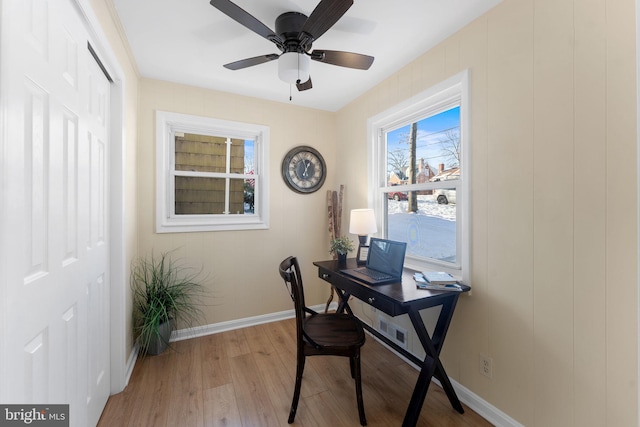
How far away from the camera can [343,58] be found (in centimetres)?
181

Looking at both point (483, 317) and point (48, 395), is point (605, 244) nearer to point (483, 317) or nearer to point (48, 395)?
point (483, 317)

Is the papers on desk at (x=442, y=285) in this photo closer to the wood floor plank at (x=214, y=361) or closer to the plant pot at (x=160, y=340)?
the wood floor plank at (x=214, y=361)

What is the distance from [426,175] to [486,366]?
145 cm

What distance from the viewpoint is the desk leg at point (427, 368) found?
5.14 ft

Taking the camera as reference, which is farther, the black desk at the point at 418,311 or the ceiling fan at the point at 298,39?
the black desk at the point at 418,311

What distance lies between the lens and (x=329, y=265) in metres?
2.45

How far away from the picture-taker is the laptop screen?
6.57 ft

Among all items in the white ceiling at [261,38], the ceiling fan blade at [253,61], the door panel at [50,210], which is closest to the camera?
the door panel at [50,210]

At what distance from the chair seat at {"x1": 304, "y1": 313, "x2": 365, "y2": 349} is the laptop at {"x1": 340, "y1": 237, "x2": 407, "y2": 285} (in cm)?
33

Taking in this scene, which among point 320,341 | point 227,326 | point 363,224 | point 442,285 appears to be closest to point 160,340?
point 227,326

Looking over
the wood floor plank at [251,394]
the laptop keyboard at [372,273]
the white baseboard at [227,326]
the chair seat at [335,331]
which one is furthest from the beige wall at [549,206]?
the wood floor plank at [251,394]

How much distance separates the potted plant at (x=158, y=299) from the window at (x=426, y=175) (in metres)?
2.11

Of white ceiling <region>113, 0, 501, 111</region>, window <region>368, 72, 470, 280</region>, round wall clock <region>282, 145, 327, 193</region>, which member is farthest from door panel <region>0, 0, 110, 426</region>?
window <region>368, 72, 470, 280</region>

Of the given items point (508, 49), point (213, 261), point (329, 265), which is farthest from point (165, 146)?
point (508, 49)
